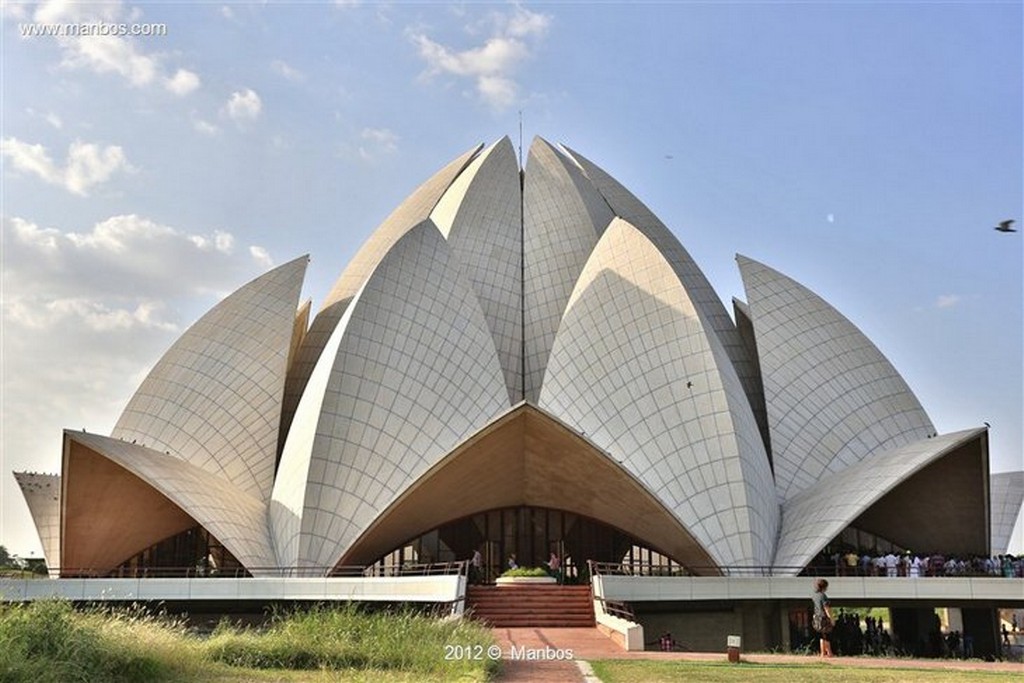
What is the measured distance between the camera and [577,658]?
43.5ft

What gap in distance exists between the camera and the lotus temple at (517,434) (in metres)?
25.2

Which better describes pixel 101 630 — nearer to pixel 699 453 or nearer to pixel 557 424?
pixel 557 424

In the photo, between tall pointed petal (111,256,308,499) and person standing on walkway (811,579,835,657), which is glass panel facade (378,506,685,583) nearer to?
tall pointed petal (111,256,308,499)

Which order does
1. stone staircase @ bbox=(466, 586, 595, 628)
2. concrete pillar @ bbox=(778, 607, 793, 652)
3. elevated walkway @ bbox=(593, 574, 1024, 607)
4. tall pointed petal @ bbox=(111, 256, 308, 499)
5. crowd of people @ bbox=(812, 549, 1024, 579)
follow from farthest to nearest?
tall pointed petal @ bbox=(111, 256, 308, 499), crowd of people @ bbox=(812, 549, 1024, 579), concrete pillar @ bbox=(778, 607, 793, 652), elevated walkway @ bbox=(593, 574, 1024, 607), stone staircase @ bbox=(466, 586, 595, 628)

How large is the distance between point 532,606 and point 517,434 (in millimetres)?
5824

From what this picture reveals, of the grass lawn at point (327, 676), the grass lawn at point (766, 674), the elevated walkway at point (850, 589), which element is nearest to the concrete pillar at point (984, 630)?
the elevated walkway at point (850, 589)

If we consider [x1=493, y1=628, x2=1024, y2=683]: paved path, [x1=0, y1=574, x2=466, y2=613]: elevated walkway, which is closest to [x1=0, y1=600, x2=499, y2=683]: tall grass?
[x1=493, y1=628, x2=1024, y2=683]: paved path

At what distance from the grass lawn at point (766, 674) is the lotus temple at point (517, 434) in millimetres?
12055

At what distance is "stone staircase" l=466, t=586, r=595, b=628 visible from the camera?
19578mm

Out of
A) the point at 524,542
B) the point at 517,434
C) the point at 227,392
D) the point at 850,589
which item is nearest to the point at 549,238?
the point at 524,542

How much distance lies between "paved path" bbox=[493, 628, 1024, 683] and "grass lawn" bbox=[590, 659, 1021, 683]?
1.44 feet

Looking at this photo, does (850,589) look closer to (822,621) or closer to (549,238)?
(822,621)

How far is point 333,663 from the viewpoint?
11625 millimetres

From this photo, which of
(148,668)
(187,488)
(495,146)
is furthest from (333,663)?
(495,146)
